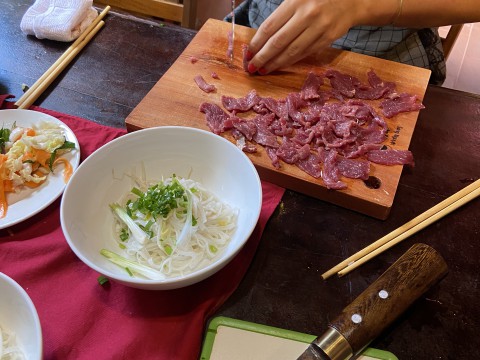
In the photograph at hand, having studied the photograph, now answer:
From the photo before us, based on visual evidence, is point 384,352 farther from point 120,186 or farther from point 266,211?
point 120,186

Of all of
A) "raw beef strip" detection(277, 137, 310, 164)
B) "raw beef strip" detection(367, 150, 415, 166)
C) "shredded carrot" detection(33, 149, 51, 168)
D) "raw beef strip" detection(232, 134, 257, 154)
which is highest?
"raw beef strip" detection(367, 150, 415, 166)

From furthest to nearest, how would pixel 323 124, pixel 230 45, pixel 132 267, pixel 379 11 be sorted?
pixel 230 45
pixel 379 11
pixel 323 124
pixel 132 267

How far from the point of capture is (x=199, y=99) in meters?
1.50

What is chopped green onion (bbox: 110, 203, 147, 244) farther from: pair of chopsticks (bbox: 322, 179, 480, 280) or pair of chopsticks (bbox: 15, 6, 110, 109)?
pair of chopsticks (bbox: 15, 6, 110, 109)

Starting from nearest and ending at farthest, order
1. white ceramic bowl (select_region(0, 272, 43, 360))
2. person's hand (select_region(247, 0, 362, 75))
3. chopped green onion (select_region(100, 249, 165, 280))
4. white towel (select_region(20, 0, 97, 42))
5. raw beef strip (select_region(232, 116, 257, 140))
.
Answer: white ceramic bowl (select_region(0, 272, 43, 360))
chopped green onion (select_region(100, 249, 165, 280))
raw beef strip (select_region(232, 116, 257, 140))
person's hand (select_region(247, 0, 362, 75))
white towel (select_region(20, 0, 97, 42))

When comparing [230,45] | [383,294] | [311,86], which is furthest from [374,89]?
[383,294]

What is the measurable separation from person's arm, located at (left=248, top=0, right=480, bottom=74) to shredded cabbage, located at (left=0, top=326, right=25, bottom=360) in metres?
1.12

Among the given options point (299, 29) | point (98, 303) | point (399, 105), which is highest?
point (299, 29)

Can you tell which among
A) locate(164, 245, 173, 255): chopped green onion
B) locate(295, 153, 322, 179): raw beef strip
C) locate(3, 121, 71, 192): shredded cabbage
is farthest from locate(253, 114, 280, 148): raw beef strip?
locate(3, 121, 71, 192): shredded cabbage

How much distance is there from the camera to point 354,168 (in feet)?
4.17

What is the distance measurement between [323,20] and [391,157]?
1.74 feet

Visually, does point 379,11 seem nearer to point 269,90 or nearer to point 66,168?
point 269,90

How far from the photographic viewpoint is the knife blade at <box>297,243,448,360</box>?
85cm

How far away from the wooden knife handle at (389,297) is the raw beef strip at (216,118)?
0.67 meters
